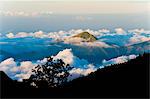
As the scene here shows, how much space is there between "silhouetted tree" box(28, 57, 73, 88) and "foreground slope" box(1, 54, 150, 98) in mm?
210

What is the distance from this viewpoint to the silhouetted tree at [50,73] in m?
9.35

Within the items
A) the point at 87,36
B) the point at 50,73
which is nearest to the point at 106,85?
the point at 87,36

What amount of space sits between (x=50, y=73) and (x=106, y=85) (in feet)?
4.97

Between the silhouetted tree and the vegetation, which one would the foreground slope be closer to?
the silhouetted tree

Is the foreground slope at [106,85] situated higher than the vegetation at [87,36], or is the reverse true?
the vegetation at [87,36]

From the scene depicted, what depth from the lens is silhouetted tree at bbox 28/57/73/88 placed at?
30.7 ft

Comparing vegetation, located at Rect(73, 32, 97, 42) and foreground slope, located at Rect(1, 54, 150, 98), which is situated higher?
vegetation, located at Rect(73, 32, 97, 42)

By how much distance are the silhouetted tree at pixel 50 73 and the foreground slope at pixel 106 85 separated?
0.21 metres

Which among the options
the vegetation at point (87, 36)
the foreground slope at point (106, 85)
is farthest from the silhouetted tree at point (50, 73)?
the vegetation at point (87, 36)

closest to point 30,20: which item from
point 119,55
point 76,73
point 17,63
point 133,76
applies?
point 17,63

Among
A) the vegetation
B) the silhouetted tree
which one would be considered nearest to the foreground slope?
the silhouetted tree

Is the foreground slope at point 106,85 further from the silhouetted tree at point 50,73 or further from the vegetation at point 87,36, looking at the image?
the vegetation at point 87,36

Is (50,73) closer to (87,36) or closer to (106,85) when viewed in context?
(87,36)

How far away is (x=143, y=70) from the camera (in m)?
9.74
